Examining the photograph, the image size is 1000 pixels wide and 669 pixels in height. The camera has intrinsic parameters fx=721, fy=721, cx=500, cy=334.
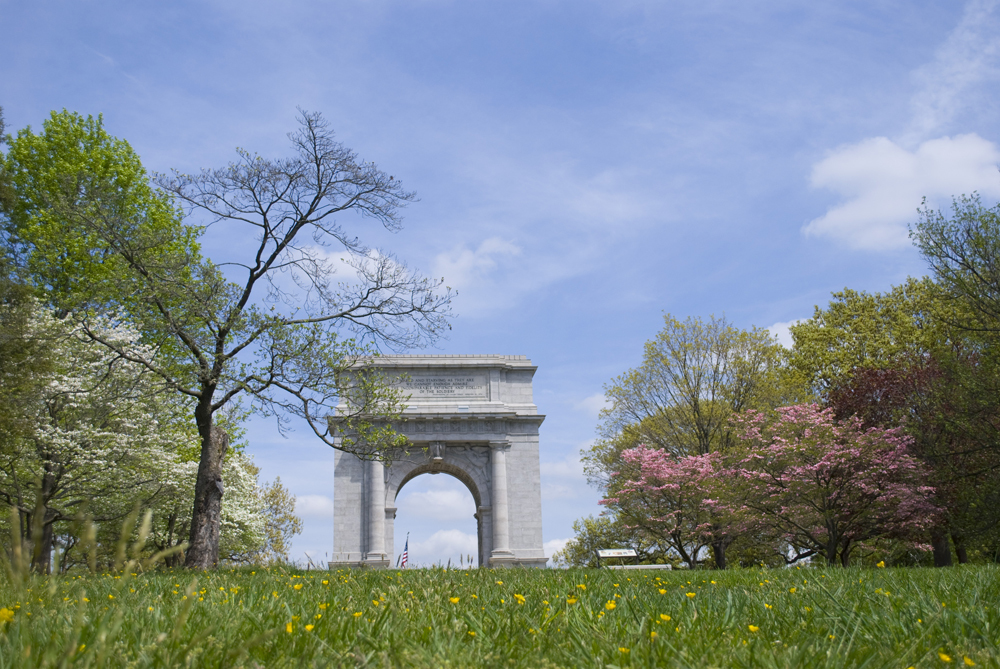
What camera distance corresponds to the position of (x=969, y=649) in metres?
3.12

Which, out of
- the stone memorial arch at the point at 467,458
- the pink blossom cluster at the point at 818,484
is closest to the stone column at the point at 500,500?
the stone memorial arch at the point at 467,458

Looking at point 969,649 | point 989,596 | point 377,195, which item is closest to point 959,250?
point 377,195

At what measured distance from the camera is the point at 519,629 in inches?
140

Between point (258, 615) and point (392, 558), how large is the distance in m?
32.3

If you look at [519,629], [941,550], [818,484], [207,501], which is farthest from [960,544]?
[519,629]

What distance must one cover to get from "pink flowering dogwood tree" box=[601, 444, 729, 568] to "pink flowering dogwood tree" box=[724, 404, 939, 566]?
318cm

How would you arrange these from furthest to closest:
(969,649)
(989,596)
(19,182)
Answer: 1. (19,182)
2. (989,596)
3. (969,649)

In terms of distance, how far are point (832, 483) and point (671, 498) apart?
7.65 metres

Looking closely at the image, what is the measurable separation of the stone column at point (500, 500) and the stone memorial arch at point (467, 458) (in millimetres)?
49

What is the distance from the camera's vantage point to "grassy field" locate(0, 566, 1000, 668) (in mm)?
2740

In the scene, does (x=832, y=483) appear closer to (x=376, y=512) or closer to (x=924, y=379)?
(x=924, y=379)

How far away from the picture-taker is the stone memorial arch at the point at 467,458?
112ft

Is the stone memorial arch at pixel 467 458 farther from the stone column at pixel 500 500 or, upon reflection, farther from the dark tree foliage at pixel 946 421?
the dark tree foliage at pixel 946 421

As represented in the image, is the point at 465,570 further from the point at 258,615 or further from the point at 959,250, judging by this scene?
the point at 959,250
